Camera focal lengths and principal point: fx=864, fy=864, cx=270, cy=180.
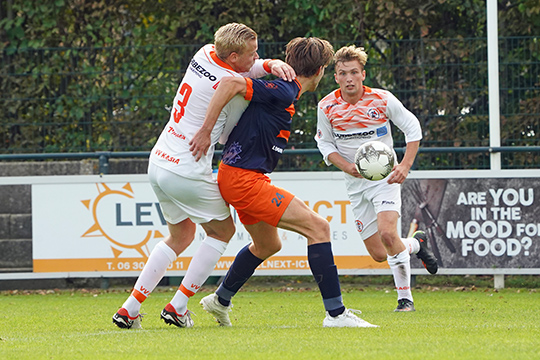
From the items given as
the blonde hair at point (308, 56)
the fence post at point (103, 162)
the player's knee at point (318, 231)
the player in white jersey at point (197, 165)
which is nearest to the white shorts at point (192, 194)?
the player in white jersey at point (197, 165)

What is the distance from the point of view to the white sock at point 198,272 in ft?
18.9

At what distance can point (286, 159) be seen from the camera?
1073 centimetres

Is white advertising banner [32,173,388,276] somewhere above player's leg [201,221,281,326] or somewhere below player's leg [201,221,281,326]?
below

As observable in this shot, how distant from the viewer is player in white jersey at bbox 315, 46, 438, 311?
24.6ft

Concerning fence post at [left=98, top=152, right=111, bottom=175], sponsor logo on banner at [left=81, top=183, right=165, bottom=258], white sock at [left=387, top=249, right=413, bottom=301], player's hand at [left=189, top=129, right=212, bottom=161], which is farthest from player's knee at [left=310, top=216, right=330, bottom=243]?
fence post at [left=98, top=152, right=111, bottom=175]

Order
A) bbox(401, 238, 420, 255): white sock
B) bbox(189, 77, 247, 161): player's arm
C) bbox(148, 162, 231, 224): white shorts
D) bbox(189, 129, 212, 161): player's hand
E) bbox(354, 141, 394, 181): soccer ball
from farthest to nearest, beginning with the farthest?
1. bbox(401, 238, 420, 255): white sock
2. bbox(354, 141, 394, 181): soccer ball
3. bbox(148, 162, 231, 224): white shorts
4. bbox(189, 129, 212, 161): player's hand
5. bbox(189, 77, 247, 161): player's arm

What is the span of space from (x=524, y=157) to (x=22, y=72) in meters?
6.40

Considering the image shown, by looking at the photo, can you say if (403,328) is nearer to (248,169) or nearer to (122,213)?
(248,169)

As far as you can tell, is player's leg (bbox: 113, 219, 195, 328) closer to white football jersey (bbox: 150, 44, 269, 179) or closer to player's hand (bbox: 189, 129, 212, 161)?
white football jersey (bbox: 150, 44, 269, 179)

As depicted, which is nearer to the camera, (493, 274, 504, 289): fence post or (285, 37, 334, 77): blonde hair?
(285, 37, 334, 77): blonde hair

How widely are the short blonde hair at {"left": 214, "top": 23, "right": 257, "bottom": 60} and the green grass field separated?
181cm

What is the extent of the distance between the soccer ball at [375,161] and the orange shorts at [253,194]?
154cm

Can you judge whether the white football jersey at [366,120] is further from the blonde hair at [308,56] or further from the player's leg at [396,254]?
the blonde hair at [308,56]

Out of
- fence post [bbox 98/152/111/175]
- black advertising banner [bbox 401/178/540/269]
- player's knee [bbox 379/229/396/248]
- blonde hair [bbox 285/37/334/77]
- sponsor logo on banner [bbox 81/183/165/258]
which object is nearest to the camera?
blonde hair [bbox 285/37/334/77]
